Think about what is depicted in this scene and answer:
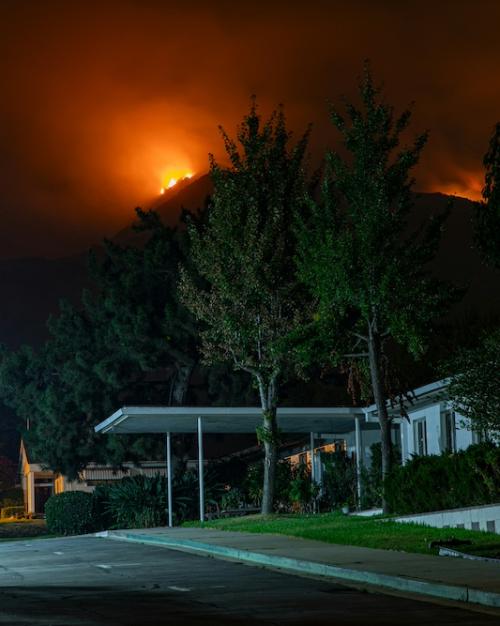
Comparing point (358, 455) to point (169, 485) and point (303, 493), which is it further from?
point (169, 485)

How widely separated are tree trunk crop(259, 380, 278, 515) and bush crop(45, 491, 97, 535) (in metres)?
10.3

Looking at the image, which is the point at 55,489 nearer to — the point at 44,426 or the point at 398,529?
the point at 44,426

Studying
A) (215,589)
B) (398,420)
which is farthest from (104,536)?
(215,589)

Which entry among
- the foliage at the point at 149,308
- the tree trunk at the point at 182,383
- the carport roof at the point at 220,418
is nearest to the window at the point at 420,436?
the carport roof at the point at 220,418

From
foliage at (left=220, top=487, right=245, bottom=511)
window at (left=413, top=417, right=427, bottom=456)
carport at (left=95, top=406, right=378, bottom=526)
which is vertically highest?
carport at (left=95, top=406, right=378, bottom=526)

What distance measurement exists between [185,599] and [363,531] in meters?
11.8

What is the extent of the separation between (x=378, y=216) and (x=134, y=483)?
15.8m

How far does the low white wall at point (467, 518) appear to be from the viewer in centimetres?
2412

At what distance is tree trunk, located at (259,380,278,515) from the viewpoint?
37.7m

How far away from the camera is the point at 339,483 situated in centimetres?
4072

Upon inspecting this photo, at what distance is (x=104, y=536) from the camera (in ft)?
117

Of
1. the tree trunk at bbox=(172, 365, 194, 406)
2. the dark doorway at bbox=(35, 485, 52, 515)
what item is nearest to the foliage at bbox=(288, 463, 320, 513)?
the tree trunk at bbox=(172, 365, 194, 406)

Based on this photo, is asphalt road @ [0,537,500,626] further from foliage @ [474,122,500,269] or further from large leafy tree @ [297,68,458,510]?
large leafy tree @ [297,68,458,510]

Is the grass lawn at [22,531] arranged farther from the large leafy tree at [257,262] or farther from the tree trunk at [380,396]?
the tree trunk at [380,396]
